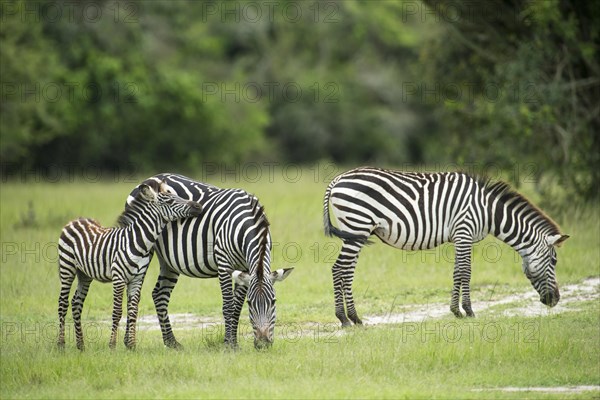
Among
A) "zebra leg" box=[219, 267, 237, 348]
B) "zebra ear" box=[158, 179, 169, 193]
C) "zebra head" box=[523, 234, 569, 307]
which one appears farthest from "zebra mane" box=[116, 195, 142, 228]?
"zebra head" box=[523, 234, 569, 307]

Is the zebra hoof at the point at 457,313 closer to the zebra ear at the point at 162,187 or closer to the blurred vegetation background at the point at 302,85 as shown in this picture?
the zebra ear at the point at 162,187

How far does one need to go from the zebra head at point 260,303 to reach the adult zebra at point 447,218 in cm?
240

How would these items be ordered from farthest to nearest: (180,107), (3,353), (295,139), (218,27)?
(295,139), (218,27), (180,107), (3,353)

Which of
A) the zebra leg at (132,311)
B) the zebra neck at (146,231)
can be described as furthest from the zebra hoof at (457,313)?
the zebra leg at (132,311)

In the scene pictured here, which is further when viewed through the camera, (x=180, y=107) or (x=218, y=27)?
(x=218, y=27)

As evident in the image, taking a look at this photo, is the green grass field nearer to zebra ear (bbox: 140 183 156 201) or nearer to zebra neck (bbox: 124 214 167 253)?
zebra neck (bbox: 124 214 167 253)

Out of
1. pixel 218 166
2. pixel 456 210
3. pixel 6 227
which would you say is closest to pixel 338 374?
pixel 456 210

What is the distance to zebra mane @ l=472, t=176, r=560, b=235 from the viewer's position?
1211 cm

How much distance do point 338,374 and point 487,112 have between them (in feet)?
42.2

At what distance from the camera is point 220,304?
43.9ft

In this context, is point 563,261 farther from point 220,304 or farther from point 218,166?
point 218,166

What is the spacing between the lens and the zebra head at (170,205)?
1035cm

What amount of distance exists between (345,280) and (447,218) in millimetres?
1598

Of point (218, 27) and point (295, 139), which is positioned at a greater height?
point (218, 27)
